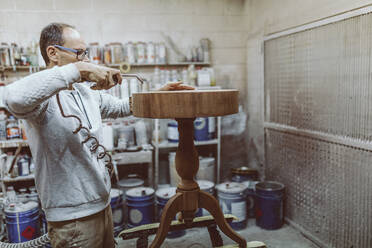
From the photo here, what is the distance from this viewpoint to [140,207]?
10.2ft

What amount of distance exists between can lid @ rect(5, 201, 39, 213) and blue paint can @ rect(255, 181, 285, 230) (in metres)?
2.28

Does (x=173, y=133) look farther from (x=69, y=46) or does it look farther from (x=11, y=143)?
(x=69, y=46)

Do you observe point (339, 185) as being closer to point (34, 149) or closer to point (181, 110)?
point (181, 110)

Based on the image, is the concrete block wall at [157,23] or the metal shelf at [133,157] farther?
the concrete block wall at [157,23]

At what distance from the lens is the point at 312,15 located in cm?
271

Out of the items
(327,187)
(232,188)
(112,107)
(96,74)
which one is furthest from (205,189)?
(96,74)

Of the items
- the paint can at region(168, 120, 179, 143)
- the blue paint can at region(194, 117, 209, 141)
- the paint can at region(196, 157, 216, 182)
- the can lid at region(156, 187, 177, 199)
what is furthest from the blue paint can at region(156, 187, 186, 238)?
the blue paint can at region(194, 117, 209, 141)

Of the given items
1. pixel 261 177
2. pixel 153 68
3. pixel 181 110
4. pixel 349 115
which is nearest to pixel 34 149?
pixel 181 110

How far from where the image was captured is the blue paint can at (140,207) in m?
3.10

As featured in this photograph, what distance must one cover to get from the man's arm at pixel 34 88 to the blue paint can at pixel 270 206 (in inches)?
101

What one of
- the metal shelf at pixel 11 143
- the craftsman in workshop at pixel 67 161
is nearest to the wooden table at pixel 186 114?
the craftsman in workshop at pixel 67 161

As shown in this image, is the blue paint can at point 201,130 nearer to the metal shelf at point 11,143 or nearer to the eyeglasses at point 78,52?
the metal shelf at point 11,143

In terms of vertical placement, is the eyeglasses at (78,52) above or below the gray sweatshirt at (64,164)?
above

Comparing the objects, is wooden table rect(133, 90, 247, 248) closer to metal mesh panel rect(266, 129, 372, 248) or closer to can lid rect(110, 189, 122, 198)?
metal mesh panel rect(266, 129, 372, 248)
